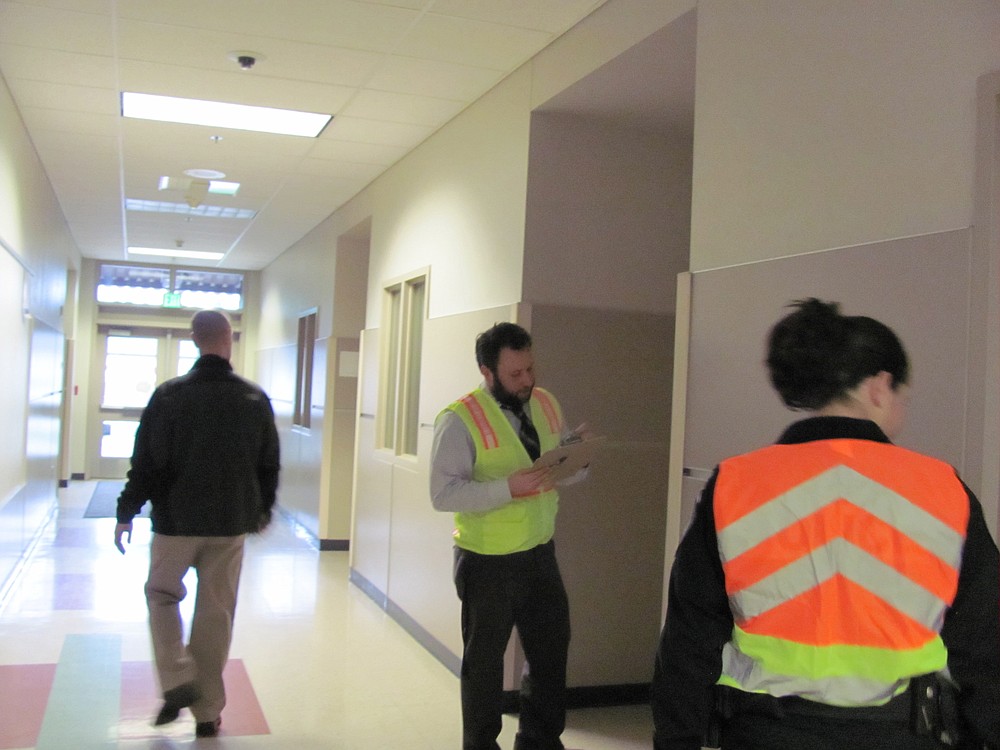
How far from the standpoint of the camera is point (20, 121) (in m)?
6.14

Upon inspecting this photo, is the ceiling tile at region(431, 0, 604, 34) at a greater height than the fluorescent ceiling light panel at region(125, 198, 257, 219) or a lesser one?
lesser

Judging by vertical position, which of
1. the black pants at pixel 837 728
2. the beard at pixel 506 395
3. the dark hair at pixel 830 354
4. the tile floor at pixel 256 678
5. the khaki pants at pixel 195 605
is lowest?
the tile floor at pixel 256 678

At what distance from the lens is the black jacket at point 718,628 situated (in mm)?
1523

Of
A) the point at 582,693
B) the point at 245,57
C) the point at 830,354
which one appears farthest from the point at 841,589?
the point at 245,57

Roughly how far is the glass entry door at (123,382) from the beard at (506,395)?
12.0 metres

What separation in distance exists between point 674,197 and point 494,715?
2.63 meters

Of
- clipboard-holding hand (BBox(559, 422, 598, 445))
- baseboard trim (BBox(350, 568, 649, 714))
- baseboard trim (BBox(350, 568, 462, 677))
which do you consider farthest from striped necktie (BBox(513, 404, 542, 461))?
baseboard trim (BBox(350, 568, 462, 677))

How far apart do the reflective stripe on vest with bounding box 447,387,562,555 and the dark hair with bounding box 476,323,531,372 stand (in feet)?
0.46

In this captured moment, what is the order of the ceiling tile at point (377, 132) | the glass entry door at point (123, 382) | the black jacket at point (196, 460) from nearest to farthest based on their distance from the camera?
the black jacket at point (196, 460) < the ceiling tile at point (377, 132) < the glass entry door at point (123, 382)

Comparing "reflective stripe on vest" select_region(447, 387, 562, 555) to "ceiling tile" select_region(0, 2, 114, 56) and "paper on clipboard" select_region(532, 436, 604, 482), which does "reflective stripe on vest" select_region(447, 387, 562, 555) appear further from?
"ceiling tile" select_region(0, 2, 114, 56)

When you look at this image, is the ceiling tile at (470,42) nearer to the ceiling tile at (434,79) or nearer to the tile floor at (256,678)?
the ceiling tile at (434,79)

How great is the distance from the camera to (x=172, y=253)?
13156mm

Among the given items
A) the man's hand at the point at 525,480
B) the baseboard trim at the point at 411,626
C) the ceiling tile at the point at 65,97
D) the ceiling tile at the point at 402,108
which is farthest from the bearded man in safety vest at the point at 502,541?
the ceiling tile at the point at 65,97

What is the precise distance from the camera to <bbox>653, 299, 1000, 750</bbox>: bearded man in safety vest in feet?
4.91
